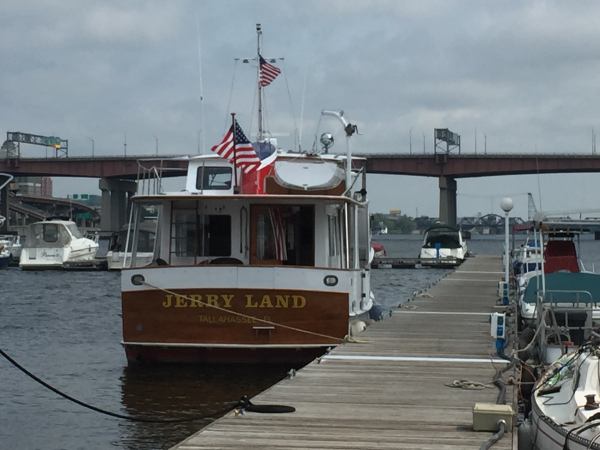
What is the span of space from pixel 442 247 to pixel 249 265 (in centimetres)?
4882

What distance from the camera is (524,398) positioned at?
48.4 feet

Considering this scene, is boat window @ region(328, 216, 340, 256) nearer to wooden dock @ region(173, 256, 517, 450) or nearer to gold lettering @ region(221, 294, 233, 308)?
wooden dock @ region(173, 256, 517, 450)

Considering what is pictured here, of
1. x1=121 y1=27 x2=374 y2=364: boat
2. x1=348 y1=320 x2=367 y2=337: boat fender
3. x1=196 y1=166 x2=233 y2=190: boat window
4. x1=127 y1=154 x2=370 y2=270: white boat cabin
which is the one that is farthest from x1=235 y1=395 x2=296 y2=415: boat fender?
x1=196 y1=166 x2=233 y2=190: boat window

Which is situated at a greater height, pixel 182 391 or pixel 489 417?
pixel 489 417

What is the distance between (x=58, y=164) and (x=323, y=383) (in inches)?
3424

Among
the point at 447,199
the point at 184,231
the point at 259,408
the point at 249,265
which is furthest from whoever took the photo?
the point at 447,199

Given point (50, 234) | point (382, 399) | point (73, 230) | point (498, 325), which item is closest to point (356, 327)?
point (498, 325)

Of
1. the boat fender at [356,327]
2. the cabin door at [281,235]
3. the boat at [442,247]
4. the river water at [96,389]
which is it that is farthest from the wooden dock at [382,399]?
the boat at [442,247]

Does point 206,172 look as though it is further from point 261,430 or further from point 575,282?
point 261,430

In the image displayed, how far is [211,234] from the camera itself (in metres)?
18.4

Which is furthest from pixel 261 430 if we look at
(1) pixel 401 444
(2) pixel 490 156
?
(2) pixel 490 156

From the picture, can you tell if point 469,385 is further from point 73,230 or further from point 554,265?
point 73,230

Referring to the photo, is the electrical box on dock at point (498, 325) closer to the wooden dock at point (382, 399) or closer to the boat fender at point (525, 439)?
the wooden dock at point (382, 399)

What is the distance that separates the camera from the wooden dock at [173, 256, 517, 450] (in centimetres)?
952
